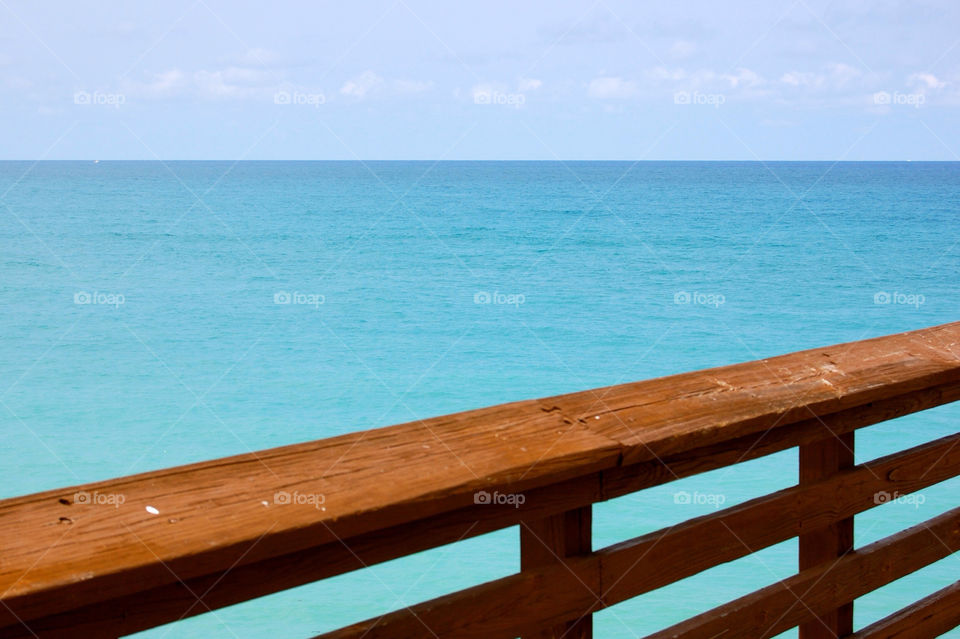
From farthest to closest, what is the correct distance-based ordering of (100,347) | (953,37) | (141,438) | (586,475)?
(953,37) < (100,347) < (141,438) < (586,475)

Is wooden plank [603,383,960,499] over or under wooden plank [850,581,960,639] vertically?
over

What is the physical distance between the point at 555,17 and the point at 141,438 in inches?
1874

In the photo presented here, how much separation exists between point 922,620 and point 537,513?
775 millimetres

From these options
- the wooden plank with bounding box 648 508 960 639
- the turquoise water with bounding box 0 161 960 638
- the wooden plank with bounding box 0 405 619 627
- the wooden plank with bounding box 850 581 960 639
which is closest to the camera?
the wooden plank with bounding box 0 405 619 627

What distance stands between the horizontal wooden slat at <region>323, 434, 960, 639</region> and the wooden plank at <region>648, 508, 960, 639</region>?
0.07 m

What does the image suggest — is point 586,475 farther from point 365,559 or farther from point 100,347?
point 100,347

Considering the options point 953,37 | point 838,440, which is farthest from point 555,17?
point 838,440

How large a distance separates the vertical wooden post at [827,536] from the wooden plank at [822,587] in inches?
0.7

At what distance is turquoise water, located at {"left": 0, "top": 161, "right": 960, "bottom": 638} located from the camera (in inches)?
259

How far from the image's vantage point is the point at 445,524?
711 millimetres

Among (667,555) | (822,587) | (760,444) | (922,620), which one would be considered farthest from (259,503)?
(922,620)

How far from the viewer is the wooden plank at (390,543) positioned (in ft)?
1.85

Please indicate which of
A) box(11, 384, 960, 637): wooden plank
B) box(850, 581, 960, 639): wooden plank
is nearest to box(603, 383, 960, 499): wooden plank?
box(11, 384, 960, 637): wooden plank

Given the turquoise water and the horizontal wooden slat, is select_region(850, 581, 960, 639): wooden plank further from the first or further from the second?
the turquoise water
